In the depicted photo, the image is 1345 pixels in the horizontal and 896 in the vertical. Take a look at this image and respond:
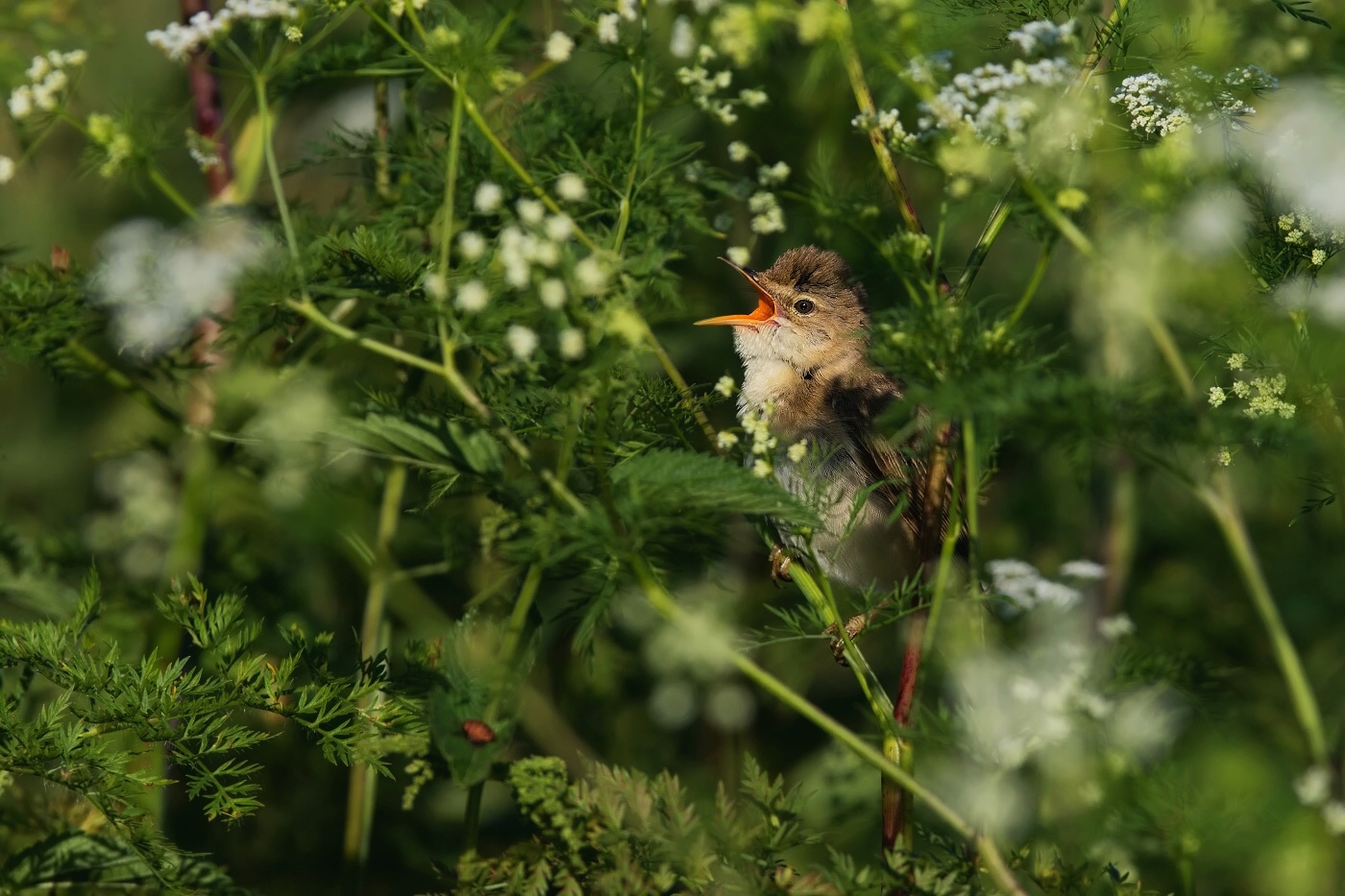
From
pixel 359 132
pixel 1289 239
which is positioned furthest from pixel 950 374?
pixel 359 132

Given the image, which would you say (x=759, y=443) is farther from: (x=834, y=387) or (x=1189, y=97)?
(x=834, y=387)

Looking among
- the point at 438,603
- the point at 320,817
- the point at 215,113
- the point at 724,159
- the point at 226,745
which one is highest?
the point at 215,113

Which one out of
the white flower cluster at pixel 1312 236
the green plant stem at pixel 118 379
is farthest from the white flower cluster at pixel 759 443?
the green plant stem at pixel 118 379

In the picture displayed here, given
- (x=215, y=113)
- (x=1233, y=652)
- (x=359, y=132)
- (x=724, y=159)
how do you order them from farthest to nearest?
(x=724, y=159) < (x=1233, y=652) < (x=215, y=113) < (x=359, y=132)

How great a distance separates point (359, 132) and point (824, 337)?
1.74 meters

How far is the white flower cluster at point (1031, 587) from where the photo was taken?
2.15 metres

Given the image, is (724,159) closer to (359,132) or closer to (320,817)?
(359,132)

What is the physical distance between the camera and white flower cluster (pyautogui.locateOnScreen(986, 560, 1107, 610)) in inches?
84.6

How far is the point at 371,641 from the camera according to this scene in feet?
9.16

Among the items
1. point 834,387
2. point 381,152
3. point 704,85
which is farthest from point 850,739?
point 834,387

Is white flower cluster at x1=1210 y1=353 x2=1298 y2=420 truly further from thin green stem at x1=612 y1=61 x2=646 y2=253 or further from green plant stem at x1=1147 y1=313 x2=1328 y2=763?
thin green stem at x1=612 y1=61 x2=646 y2=253

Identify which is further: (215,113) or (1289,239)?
(215,113)

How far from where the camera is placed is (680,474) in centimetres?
195

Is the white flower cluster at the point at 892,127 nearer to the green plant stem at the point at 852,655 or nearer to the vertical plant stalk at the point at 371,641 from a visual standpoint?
the green plant stem at the point at 852,655
